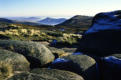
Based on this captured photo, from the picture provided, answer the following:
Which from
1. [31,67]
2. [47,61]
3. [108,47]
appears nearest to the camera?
[31,67]

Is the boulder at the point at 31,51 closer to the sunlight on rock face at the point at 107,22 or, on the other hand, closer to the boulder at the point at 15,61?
the boulder at the point at 15,61

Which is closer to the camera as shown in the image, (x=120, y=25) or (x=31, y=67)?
(x=31, y=67)

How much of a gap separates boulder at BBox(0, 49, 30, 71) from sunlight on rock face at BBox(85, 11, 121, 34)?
7374 millimetres

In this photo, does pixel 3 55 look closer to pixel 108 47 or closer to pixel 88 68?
pixel 88 68

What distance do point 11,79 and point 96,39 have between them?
27.6 feet

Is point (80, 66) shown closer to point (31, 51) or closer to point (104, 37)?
point (31, 51)

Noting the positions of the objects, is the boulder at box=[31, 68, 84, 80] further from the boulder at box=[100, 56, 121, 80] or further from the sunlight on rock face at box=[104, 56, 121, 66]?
the sunlight on rock face at box=[104, 56, 121, 66]

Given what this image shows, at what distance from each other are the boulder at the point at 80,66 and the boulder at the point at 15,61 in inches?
61.1

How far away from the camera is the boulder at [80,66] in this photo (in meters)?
8.65

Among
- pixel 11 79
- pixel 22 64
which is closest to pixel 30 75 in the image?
pixel 11 79

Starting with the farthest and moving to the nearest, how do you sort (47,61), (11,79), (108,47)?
(108,47) < (47,61) < (11,79)

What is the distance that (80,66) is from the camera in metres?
8.73

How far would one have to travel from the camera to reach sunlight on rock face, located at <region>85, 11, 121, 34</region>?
13250mm

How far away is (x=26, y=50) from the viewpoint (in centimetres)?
899
